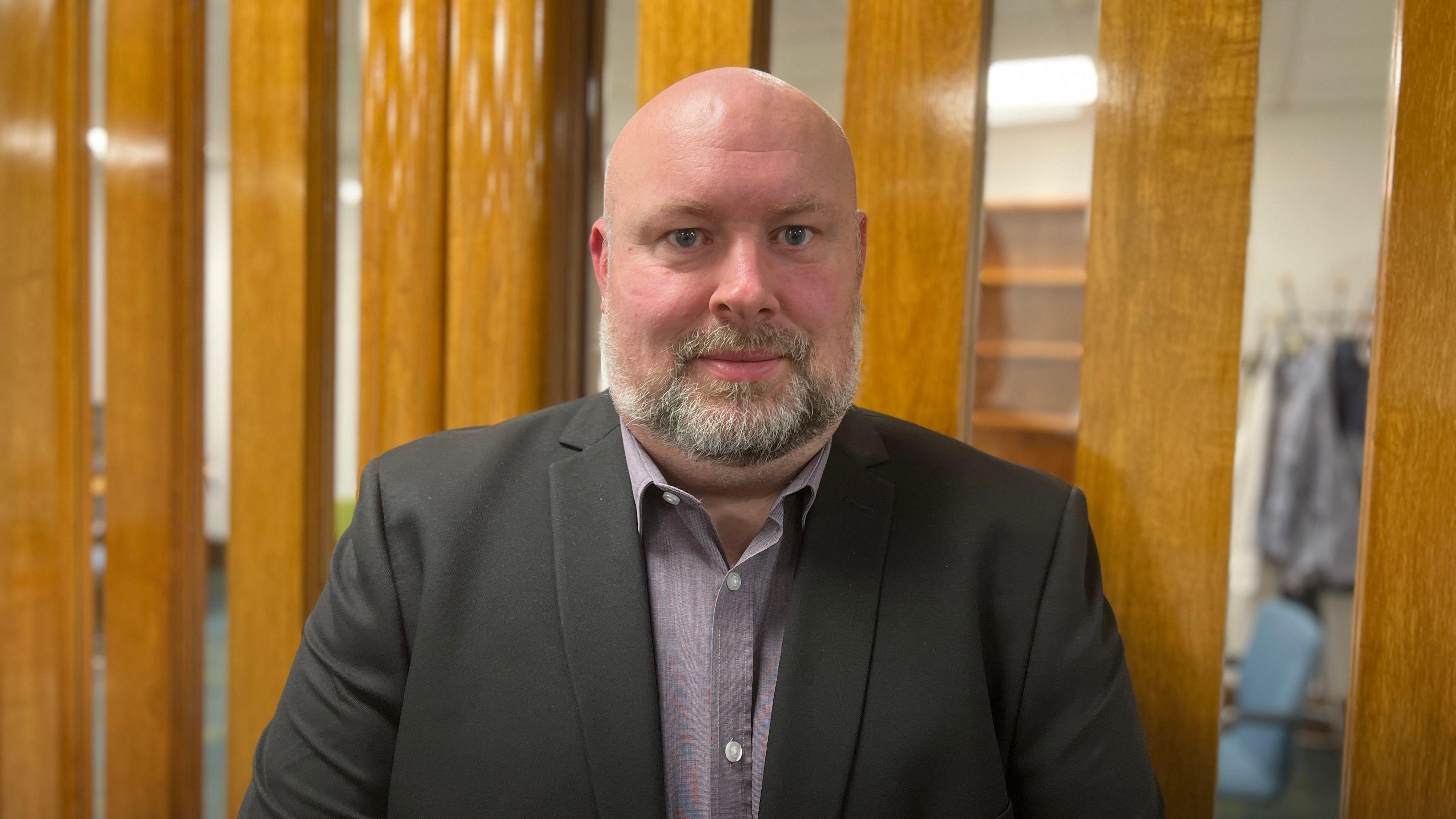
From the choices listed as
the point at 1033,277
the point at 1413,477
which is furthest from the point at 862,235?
the point at 1033,277

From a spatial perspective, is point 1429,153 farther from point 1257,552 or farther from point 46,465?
point 1257,552

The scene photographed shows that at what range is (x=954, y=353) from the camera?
1310mm

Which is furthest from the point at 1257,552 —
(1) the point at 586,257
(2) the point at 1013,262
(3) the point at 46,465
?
(3) the point at 46,465

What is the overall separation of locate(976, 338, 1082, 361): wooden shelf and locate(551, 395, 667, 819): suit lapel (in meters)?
3.17

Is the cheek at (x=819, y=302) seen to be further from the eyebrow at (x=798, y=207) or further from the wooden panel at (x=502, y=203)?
the wooden panel at (x=502, y=203)

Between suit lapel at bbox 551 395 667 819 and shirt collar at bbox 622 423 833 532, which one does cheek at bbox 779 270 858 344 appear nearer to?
shirt collar at bbox 622 423 833 532

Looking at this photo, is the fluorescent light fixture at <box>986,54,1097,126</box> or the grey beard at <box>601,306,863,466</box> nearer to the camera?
the grey beard at <box>601,306,863,466</box>

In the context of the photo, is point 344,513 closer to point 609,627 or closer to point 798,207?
point 609,627

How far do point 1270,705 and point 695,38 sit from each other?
8.32 ft

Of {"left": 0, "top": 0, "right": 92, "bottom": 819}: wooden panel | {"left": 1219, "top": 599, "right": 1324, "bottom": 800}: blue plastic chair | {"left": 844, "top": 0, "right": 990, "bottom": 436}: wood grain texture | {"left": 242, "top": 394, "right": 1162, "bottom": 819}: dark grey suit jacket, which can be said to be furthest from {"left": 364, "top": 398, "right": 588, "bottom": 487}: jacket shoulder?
{"left": 1219, "top": 599, "right": 1324, "bottom": 800}: blue plastic chair

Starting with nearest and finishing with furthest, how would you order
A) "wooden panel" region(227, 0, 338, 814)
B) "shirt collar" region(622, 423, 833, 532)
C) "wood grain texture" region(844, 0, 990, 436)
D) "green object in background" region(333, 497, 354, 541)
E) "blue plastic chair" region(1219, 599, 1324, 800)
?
"shirt collar" region(622, 423, 833, 532) < "wood grain texture" region(844, 0, 990, 436) < "wooden panel" region(227, 0, 338, 814) < "green object in background" region(333, 497, 354, 541) < "blue plastic chair" region(1219, 599, 1324, 800)

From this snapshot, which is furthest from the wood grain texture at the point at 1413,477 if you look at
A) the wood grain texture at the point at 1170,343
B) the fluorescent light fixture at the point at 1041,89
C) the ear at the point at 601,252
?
the fluorescent light fixture at the point at 1041,89

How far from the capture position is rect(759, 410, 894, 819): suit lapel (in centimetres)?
97

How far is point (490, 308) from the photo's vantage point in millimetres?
1490
